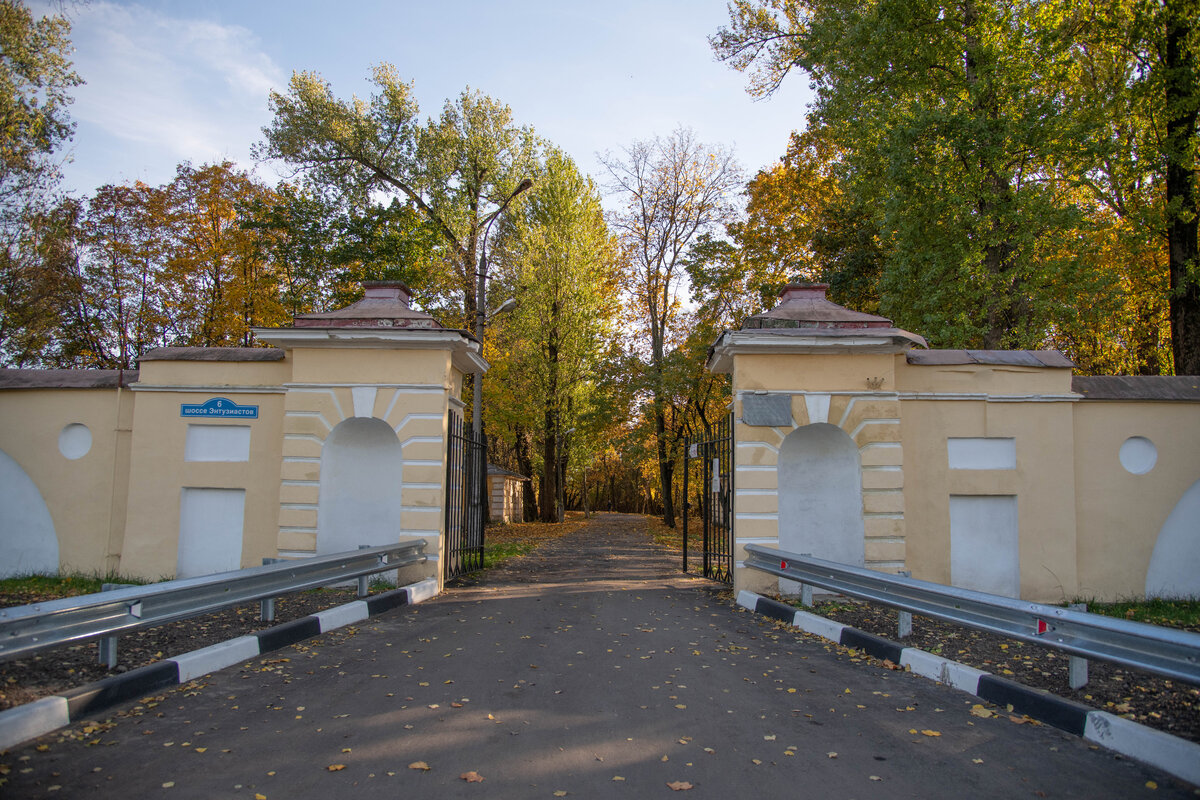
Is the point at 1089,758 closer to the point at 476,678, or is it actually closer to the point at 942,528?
the point at 476,678

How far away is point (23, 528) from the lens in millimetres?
11688

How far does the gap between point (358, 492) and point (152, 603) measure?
5.87m

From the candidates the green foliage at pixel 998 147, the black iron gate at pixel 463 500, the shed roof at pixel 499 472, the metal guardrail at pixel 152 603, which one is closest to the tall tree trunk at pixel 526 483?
the shed roof at pixel 499 472

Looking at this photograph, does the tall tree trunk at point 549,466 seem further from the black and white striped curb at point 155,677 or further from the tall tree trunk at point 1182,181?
the black and white striped curb at point 155,677

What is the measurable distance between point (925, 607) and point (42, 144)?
990 inches

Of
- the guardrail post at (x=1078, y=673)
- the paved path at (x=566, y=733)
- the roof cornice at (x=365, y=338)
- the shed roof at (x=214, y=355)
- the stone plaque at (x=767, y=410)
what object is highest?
the roof cornice at (x=365, y=338)

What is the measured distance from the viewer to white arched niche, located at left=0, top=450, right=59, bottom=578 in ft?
38.0

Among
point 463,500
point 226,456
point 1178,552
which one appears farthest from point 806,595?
point 226,456

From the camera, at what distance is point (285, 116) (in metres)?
24.7

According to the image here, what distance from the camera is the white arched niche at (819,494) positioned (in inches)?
440

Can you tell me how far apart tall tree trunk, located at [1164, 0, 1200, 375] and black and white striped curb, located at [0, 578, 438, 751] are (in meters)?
16.0

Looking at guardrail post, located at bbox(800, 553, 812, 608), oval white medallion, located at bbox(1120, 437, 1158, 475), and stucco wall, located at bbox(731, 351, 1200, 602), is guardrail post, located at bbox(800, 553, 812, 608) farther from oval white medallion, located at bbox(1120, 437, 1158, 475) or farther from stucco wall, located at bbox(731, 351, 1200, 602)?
oval white medallion, located at bbox(1120, 437, 1158, 475)

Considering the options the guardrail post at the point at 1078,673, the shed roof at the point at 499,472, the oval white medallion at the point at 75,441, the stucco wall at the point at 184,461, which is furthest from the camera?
the shed roof at the point at 499,472

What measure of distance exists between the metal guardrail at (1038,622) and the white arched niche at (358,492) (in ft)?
22.4
